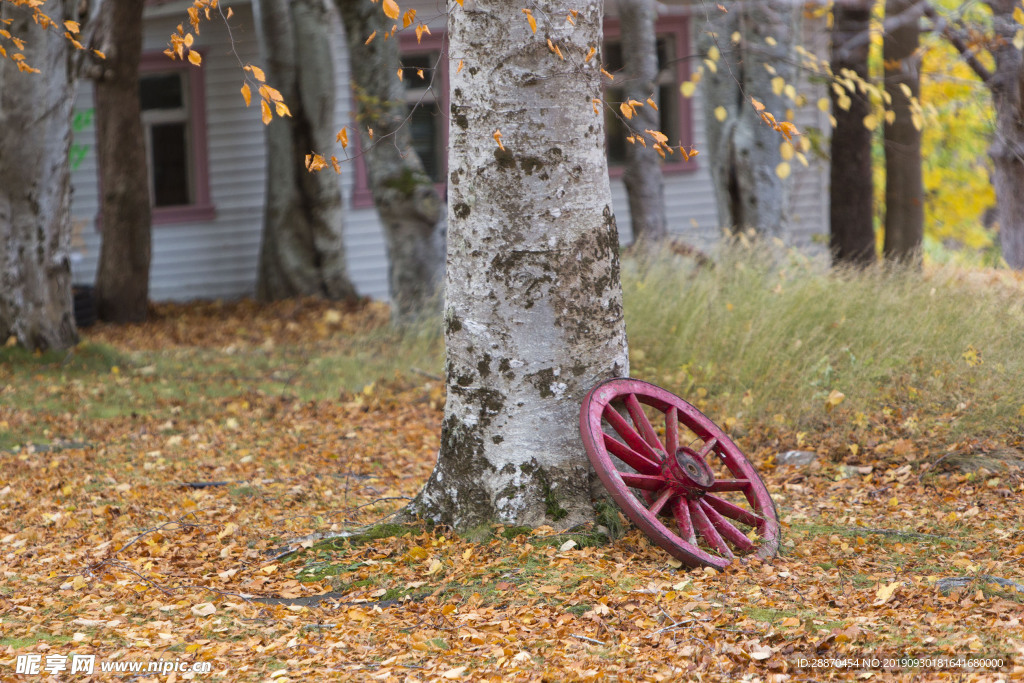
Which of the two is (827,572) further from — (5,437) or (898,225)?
(898,225)

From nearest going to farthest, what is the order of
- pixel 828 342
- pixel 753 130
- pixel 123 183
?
pixel 828 342 < pixel 753 130 < pixel 123 183

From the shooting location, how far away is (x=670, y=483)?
14.3 feet

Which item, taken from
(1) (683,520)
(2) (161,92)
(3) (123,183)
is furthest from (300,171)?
(1) (683,520)

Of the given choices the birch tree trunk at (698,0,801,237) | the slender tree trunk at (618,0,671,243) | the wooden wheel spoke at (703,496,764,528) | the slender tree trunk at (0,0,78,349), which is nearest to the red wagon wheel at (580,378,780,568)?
the wooden wheel spoke at (703,496,764,528)

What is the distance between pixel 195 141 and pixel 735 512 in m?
11.7

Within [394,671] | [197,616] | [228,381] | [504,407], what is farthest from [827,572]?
[228,381]

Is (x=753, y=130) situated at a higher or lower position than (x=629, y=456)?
higher

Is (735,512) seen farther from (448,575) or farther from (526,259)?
(526,259)

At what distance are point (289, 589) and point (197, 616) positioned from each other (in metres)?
0.44

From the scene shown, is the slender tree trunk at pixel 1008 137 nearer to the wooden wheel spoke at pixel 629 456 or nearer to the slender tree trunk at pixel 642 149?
the slender tree trunk at pixel 642 149

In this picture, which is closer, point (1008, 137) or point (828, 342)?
point (828, 342)

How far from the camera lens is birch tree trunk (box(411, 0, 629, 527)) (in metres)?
4.33

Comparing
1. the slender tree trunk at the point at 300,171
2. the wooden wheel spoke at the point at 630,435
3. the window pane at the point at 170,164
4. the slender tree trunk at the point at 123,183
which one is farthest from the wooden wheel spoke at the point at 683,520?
the window pane at the point at 170,164

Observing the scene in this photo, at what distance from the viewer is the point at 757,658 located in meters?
3.13
